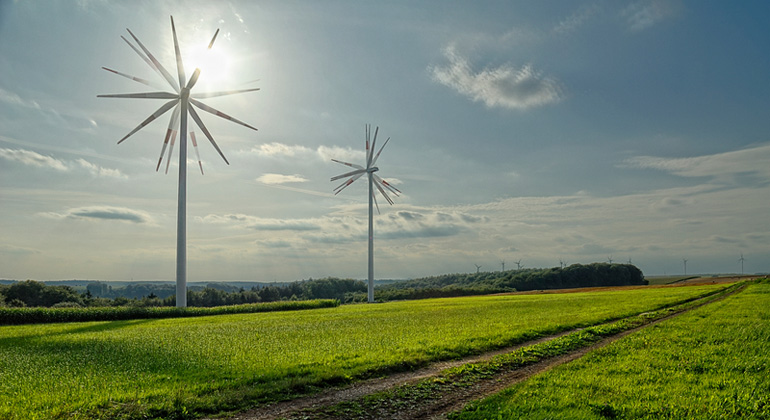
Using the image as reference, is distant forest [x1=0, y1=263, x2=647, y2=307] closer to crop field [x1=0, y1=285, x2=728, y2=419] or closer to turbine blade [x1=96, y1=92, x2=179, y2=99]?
turbine blade [x1=96, y1=92, x2=179, y2=99]

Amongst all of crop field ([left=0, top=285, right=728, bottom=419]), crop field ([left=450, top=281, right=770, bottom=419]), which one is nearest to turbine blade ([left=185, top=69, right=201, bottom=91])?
crop field ([left=0, top=285, right=728, bottom=419])

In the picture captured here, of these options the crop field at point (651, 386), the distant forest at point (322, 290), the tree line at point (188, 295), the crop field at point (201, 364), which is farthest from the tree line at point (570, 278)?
the crop field at point (651, 386)

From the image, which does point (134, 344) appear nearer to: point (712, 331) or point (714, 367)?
point (714, 367)

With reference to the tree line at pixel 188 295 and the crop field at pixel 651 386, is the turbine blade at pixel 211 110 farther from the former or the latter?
the crop field at pixel 651 386

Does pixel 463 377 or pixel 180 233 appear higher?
pixel 180 233

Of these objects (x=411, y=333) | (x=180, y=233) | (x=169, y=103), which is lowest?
(x=411, y=333)

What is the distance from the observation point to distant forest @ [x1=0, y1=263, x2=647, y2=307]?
83.9 metres

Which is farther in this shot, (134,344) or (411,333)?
(411,333)

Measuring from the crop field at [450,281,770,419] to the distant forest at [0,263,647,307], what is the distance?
257 ft

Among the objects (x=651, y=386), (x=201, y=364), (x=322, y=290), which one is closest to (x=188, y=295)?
(x=322, y=290)

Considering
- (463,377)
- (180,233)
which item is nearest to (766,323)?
(463,377)

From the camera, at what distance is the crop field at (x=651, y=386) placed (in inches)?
402

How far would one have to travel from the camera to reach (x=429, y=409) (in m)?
10.8

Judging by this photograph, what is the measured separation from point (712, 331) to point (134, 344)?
93.8 ft
